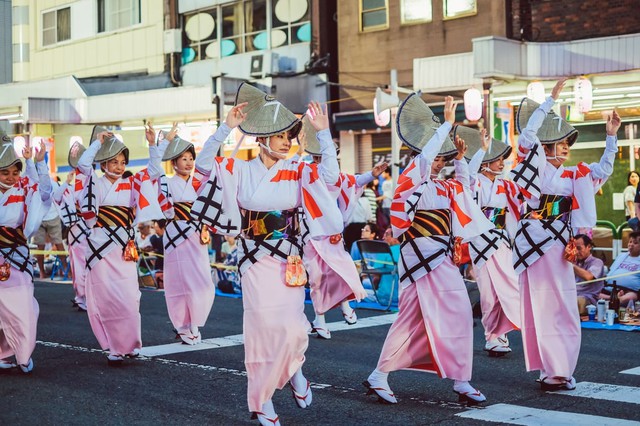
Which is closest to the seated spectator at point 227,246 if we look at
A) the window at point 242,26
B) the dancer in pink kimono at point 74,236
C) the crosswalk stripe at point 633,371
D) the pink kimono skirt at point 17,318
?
the dancer in pink kimono at point 74,236

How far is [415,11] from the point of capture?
22750mm

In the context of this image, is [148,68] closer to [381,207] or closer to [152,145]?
[381,207]

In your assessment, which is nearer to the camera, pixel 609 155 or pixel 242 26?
pixel 609 155

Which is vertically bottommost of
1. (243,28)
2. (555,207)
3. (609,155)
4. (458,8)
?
(555,207)

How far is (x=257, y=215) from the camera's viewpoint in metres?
6.41

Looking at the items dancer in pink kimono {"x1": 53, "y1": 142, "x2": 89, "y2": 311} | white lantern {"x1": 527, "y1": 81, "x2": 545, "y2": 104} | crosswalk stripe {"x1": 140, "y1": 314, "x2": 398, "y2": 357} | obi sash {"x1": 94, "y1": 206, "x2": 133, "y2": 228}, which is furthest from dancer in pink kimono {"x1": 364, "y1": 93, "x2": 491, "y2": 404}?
white lantern {"x1": 527, "y1": 81, "x2": 545, "y2": 104}

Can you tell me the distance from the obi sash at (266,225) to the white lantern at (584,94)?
11.3m

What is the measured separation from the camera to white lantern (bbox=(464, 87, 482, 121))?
18031mm

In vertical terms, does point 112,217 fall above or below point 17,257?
above

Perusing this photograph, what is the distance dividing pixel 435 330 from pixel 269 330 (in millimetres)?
1322

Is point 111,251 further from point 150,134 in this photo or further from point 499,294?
point 499,294

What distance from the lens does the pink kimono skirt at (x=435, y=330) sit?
6.91m

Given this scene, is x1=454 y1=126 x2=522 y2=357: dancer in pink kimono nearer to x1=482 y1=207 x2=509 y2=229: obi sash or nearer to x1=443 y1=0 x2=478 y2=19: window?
x1=482 y1=207 x2=509 y2=229: obi sash

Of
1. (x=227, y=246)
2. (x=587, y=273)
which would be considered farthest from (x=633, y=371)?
(x=227, y=246)
